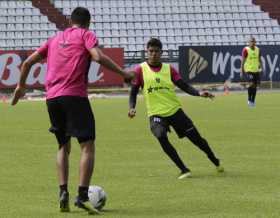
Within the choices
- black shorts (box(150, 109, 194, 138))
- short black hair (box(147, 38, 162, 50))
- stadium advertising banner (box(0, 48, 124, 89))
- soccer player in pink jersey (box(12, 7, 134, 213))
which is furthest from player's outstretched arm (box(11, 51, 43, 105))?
stadium advertising banner (box(0, 48, 124, 89))

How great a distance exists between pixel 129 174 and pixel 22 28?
127 ft

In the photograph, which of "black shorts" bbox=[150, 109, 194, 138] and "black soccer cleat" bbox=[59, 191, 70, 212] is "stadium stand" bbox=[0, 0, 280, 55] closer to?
"black shorts" bbox=[150, 109, 194, 138]

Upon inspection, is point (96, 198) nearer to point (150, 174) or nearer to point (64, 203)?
point (64, 203)

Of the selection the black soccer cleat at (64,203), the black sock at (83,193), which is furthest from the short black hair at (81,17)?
the black soccer cleat at (64,203)

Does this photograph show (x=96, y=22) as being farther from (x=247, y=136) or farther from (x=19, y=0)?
(x=247, y=136)

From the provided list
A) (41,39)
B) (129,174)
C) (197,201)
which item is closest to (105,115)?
(129,174)

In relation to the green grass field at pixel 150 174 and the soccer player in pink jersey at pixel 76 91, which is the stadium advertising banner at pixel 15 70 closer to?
the green grass field at pixel 150 174

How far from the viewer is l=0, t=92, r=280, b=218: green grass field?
8.39 m

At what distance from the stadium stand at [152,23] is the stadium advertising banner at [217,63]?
570cm

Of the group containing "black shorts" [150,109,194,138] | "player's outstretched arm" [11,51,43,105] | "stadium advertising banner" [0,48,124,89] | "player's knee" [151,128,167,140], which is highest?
"player's outstretched arm" [11,51,43,105]

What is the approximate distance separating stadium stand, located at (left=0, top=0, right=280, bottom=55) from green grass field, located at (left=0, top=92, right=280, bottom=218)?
28.5 metres

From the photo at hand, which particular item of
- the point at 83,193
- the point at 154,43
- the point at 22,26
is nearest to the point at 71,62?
the point at 83,193

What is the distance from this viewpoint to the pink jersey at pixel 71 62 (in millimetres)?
8142

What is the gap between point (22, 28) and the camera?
49219 mm
